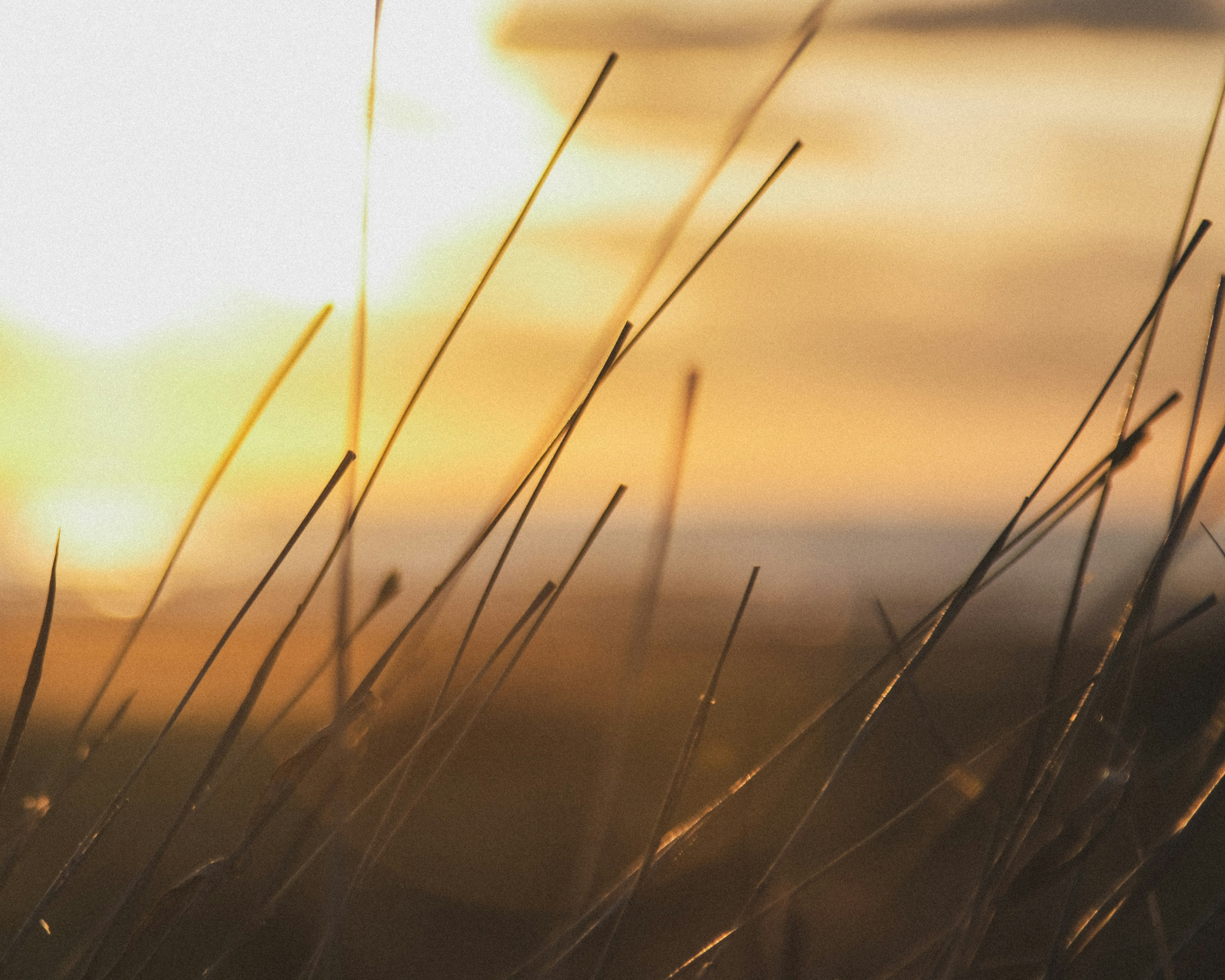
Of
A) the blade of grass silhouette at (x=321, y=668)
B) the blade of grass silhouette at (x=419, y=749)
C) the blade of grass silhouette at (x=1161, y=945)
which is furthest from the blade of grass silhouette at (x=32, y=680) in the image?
the blade of grass silhouette at (x=1161, y=945)

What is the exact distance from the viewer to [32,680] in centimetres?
66

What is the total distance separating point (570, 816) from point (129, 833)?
4.39ft

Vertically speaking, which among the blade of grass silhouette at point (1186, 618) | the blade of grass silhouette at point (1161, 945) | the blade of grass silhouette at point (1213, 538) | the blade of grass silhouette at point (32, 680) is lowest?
the blade of grass silhouette at point (1161, 945)

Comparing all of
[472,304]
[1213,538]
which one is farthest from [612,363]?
[1213,538]

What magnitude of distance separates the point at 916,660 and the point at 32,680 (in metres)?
0.57

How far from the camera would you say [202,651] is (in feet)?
28.3

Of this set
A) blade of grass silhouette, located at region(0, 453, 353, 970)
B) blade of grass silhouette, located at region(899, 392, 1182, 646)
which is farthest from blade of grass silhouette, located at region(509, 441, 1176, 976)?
blade of grass silhouette, located at region(0, 453, 353, 970)

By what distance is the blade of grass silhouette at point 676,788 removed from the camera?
718 mm

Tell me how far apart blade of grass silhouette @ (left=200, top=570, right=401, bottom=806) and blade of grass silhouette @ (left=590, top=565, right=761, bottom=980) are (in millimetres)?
252

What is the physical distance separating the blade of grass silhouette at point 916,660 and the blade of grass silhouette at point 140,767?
382 mm

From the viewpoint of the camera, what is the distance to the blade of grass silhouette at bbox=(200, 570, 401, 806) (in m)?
0.78

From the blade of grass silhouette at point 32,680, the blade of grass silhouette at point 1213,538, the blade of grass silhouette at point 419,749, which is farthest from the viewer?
the blade of grass silhouette at point 1213,538

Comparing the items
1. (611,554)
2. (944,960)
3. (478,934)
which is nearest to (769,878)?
(944,960)

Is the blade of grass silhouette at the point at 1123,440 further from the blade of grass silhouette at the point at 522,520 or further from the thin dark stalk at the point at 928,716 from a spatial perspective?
the blade of grass silhouette at the point at 522,520
